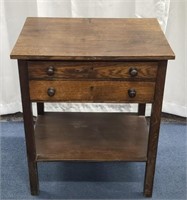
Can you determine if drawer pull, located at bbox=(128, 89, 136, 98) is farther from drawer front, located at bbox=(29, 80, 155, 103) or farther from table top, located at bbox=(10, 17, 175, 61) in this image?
table top, located at bbox=(10, 17, 175, 61)

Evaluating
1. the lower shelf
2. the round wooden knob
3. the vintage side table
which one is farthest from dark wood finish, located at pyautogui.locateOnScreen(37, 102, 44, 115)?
the round wooden knob

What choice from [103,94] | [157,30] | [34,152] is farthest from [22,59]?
[157,30]

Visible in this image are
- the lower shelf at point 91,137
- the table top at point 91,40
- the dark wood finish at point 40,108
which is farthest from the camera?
the dark wood finish at point 40,108

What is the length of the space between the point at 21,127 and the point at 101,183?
0.61 meters

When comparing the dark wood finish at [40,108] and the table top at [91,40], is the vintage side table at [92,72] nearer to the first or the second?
the table top at [91,40]

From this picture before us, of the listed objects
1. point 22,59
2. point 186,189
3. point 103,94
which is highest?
point 22,59

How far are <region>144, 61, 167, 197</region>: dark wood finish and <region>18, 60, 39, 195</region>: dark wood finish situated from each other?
0.45 metres

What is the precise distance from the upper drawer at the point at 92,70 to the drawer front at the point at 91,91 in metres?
0.02

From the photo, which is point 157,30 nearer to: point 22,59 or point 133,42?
point 133,42

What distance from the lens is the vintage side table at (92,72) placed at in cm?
120

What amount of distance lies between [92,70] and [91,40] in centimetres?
14

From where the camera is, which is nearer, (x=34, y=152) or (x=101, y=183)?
(x=34, y=152)

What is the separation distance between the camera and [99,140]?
1.55m

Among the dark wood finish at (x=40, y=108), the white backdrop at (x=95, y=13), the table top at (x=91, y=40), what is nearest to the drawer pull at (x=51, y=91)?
the table top at (x=91, y=40)
